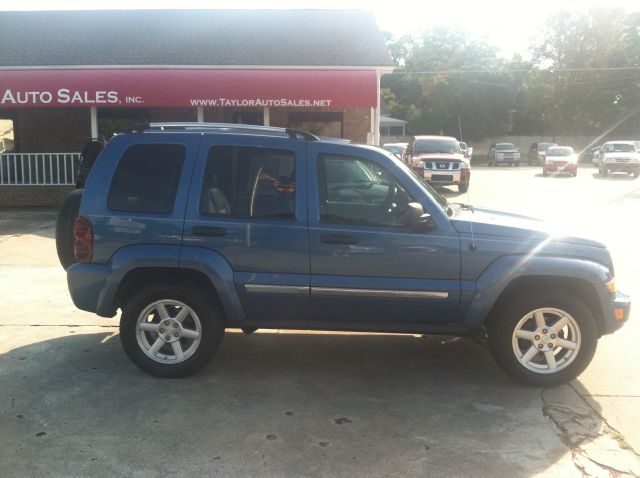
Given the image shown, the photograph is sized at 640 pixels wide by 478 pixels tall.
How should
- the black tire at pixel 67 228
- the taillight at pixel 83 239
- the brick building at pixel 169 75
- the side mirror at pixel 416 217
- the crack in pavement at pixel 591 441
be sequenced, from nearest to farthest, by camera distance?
1. the crack in pavement at pixel 591 441
2. the side mirror at pixel 416 217
3. the taillight at pixel 83 239
4. the black tire at pixel 67 228
5. the brick building at pixel 169 75

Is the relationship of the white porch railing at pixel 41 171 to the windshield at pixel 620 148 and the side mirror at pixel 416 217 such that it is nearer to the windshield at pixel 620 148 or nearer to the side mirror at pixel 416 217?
the side mirror at pixel 416 217

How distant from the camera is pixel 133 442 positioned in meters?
4.01

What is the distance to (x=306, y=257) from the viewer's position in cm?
484

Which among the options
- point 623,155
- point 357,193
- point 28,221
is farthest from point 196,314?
point 623,155

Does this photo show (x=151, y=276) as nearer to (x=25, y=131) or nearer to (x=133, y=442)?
(x=133, y=442)

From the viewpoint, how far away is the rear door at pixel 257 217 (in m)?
4.85

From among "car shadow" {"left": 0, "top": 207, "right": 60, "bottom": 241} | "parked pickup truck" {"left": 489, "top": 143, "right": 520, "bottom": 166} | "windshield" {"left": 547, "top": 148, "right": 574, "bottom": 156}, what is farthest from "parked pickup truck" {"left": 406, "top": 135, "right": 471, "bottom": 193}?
"parked pickup truck" {"left": 489, "top": 143, "right": 520, "bottom": 166}

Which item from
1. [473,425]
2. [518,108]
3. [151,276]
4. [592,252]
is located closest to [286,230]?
[151,276]

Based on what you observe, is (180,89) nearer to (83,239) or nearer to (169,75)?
(169,75)

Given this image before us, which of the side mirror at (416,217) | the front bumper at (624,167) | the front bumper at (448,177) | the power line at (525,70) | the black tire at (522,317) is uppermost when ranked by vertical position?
the power line at (525,70)

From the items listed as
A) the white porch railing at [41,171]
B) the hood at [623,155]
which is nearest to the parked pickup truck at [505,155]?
Answer: the hood at [623,155]

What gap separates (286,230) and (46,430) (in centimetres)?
207

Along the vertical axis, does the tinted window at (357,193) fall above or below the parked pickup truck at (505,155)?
below

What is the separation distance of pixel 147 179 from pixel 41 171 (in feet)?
48.5
